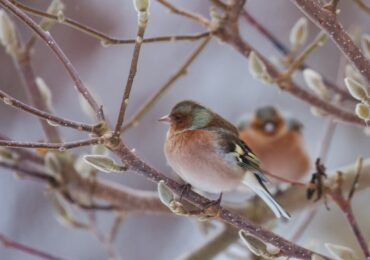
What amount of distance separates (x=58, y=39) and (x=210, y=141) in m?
1.37

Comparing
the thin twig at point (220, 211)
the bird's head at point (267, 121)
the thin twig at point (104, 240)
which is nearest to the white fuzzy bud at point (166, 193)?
the thin twig at point (220, 211)

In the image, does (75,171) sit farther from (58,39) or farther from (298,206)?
(58,39)

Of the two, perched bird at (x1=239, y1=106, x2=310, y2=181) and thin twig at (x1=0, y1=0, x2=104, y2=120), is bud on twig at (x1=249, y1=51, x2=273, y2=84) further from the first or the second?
perched bird at (x1=239, y1=106, x2=310, y2=181)

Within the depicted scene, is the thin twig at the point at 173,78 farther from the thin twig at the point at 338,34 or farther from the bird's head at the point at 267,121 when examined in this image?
the bird's head at the point at 267,121

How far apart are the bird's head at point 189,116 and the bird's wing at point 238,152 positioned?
6 cm

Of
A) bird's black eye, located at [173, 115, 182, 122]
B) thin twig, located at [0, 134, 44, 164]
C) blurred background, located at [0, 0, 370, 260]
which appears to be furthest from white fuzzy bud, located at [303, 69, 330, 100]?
blurred background, located at [0, 0, 370, 260]

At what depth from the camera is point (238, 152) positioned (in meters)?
1.02

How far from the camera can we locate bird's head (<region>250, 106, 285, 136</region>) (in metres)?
2.25

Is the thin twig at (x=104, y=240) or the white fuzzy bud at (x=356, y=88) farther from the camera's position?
the thin twig at (x=104, y=240)

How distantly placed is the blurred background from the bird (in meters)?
1.25

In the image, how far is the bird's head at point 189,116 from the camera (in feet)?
3.54

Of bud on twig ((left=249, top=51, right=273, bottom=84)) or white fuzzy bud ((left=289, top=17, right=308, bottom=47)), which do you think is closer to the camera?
bud on twig ((left=249, top=51, right=273, bottom=84))

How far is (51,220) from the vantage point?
2.55m

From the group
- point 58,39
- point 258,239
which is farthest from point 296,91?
point 58,39
